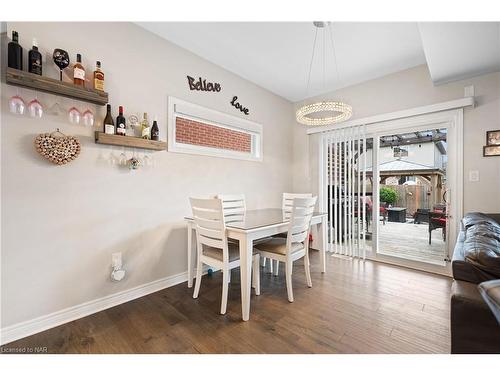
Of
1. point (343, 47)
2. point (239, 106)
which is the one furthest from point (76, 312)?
point (343, 47)

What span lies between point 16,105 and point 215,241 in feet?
5.82

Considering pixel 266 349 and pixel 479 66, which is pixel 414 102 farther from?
pixel 266 349

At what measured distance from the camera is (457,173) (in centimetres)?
273

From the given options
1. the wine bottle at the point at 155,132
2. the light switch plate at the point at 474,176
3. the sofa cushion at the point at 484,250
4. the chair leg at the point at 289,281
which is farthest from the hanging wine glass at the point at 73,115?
the light switch plate at the point at 474,176

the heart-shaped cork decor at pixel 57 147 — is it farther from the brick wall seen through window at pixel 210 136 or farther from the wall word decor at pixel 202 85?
the wall word decor at pixel 202 85

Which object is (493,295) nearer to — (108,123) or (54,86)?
(108,123)

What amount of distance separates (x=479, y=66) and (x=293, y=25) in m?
2.11

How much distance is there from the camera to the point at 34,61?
1.63 meters

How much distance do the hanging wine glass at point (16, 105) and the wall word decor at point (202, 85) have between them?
157cm

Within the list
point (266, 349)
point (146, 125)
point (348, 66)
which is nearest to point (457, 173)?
point (348, 66)

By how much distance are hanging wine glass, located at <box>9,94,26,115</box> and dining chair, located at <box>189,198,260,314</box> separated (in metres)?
1.37
